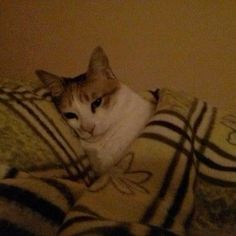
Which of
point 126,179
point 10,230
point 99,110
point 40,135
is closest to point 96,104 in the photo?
point 99,110

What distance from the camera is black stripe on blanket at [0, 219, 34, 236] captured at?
527 millimetres

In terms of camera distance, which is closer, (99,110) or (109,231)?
(109,231)

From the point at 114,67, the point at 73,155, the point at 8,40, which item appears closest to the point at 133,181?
the point at 73,155

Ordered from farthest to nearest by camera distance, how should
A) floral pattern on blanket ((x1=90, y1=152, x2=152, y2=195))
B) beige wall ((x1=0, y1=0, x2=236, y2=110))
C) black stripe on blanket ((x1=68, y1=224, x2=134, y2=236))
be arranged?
beige wall ((x1=0, y1=0, x2=236, y2=110)), floral pattern on blanket ((x1=90, y1=152, x2=152, y2=195)), black stripe on blanket ((x1=68, y1=224, x2=134, y2=236))

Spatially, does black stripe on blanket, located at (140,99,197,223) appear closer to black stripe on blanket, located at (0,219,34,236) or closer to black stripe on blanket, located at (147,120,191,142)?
black stripe on blanket, located at (147,120,191,142)

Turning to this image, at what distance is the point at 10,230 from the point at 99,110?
0.44 meters

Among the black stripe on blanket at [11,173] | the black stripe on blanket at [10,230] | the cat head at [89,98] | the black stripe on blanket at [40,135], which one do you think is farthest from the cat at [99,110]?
the black stripe on blanket at [10,230]

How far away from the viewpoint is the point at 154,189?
0.67 m

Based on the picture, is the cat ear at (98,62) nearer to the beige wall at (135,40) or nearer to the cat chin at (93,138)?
the cat chin at (93,138)

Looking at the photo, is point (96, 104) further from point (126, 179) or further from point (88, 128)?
point (126, 179)

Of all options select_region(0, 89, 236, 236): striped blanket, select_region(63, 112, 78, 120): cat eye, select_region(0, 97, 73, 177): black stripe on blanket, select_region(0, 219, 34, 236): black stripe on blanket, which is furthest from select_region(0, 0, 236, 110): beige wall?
select_region(0, 219, 34, 236): black stripe on blanket

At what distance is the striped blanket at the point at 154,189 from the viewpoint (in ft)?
1.82

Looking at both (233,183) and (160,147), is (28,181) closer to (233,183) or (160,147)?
(160,147)

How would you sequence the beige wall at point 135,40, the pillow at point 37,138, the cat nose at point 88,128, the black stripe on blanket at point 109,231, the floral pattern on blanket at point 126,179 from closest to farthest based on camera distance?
the black stripe on blanket at point 109,231, the floral pattern on blanket at point 126,179, the pillow at point 37,138, the cat nose at point 88,128, the beige wall at point 135,40
